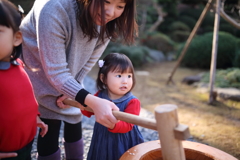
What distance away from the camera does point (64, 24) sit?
1555mm

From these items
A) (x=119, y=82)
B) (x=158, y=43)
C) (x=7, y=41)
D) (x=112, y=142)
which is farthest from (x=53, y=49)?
(x=158, y=43)

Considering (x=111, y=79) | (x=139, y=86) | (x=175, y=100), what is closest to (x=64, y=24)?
(x=111, y=79)

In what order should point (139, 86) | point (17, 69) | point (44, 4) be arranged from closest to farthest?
point (17, 69) → point (44, 4) → point (139, 86)

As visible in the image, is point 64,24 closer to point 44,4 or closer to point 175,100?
point 44,4

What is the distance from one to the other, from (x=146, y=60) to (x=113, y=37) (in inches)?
294

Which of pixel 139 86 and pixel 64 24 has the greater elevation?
pixel 64 24

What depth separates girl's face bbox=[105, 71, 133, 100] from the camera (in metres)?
1.83

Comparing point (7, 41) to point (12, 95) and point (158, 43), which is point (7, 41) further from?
point (158, 43)

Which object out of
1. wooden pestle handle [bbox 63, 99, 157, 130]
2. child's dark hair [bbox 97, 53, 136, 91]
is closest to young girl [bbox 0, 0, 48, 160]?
wooden pestle handle [bbox 63, 99, 157, 130]

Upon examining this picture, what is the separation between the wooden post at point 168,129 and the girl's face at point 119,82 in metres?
0.74

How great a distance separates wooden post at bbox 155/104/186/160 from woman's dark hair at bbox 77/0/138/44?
721mm

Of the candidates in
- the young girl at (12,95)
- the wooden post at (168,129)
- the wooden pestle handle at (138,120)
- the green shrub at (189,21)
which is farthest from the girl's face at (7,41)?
the green shrub at (189,21)

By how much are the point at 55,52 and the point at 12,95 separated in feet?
1.43

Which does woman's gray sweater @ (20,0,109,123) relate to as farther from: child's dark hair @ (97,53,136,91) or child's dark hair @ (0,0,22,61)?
child's dark hair @ (0,0,22,61)
